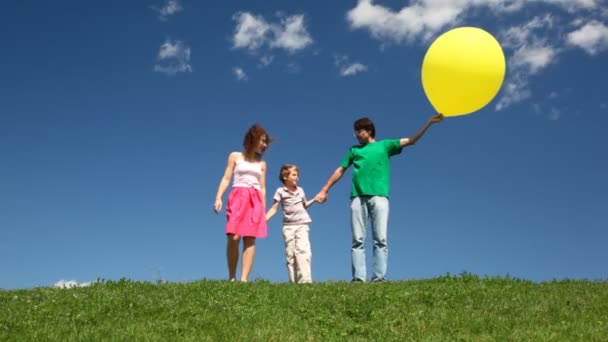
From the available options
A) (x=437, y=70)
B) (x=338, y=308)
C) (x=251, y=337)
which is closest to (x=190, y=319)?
(x=251, y=337)

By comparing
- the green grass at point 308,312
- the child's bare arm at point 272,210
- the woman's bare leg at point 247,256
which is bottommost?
the green grass at point 308,312

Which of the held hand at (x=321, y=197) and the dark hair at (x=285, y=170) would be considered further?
the dark hair at (x=285, y=170)

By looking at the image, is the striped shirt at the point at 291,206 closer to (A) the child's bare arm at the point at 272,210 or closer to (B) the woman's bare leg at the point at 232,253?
(A) the child's bare arm at the point at 272,210

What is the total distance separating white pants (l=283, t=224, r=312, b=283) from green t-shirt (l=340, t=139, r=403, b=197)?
1.97 metres

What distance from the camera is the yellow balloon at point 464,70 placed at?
13164mm

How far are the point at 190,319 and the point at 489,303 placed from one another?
16.3 feet

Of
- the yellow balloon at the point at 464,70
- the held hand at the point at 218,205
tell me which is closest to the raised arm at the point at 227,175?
the held hand at the point at 218,205

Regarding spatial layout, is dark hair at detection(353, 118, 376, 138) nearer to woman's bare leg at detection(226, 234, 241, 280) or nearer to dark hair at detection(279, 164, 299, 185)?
dark hair at detection(279, 164, 299, 185)

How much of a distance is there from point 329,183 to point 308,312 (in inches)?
190

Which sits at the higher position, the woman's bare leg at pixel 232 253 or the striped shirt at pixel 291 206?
the striped shirt at pixel 291 206

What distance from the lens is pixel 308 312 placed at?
37.6 ft

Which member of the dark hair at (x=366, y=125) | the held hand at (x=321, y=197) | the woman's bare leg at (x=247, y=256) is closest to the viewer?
the woman's bare leg at (x=247, y=256)

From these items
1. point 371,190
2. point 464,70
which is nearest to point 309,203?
point 371,190

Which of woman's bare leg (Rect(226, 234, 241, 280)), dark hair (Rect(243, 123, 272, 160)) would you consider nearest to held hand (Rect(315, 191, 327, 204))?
dark hair (Rect(243, 123, 272, 160))
